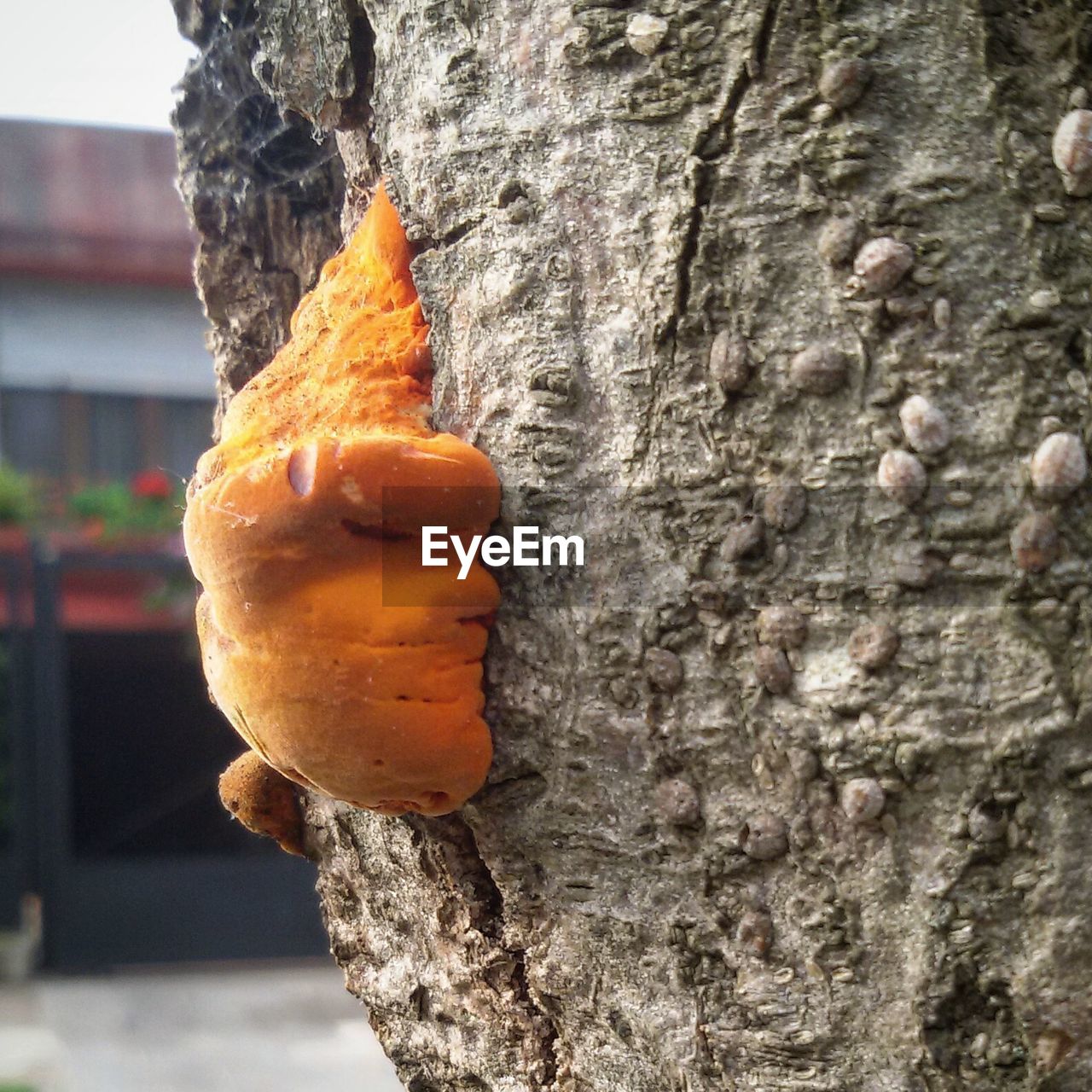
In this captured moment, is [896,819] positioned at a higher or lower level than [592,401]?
lower

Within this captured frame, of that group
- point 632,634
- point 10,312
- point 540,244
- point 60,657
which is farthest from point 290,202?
point 10,312

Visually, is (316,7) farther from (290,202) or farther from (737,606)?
(737,606)

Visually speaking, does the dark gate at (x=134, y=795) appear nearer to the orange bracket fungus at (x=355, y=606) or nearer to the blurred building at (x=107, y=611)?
the blurred building at (x=107, y=611)

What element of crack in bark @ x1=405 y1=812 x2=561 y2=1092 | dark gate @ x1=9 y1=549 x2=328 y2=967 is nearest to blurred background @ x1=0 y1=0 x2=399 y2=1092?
dark gate @ x1=9 y1=549 x2=328 y2=967

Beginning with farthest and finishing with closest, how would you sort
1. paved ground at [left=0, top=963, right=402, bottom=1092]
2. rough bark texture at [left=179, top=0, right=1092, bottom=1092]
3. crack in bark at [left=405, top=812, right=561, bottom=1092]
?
paved ground at [left=0, top=963, right=402, bottom=1092]
crack in bark at [left=405, top=812, right=561, bottom=1092]
rough bark texture at [left=179, top=0, right=1092, bottom=1092]

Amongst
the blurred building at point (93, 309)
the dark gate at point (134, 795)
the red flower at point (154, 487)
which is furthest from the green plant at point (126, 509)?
the blurred building at point (93, 309)

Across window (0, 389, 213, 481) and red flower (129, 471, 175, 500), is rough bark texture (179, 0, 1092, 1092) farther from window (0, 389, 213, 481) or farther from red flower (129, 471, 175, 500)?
window (0, 389, 213, 481)
